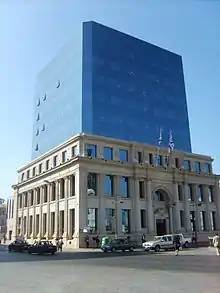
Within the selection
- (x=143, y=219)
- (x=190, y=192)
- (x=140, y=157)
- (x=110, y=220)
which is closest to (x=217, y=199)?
(x=190, y=192)

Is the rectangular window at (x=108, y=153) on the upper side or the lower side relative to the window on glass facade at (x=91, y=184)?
upper

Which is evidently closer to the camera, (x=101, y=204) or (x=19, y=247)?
(x=19, y=247)

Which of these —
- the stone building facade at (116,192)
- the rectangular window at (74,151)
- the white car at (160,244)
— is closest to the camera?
the white car at (160,244)

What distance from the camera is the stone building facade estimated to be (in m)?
50.6

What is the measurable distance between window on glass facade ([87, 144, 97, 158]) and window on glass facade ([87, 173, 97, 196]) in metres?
3.08

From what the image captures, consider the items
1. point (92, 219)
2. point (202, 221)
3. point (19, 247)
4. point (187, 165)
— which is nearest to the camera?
point (19, 247)

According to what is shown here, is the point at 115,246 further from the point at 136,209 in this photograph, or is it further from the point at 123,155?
the point at 123,155

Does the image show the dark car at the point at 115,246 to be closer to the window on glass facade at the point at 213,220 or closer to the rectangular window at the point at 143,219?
the rectangular window at the point at 143,219

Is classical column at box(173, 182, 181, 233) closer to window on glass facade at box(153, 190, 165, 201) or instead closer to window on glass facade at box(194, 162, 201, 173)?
window on glass facade at box(153, 190, 165, 201)

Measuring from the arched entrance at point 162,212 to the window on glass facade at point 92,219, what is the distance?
11977 millimetres

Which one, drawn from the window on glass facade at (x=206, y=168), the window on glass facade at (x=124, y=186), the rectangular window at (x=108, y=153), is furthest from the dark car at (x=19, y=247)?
the window on glass facade at (x=206, y=168)

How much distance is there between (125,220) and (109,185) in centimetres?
612

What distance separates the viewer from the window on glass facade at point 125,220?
5297cm

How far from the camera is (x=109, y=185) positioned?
53.9 m
